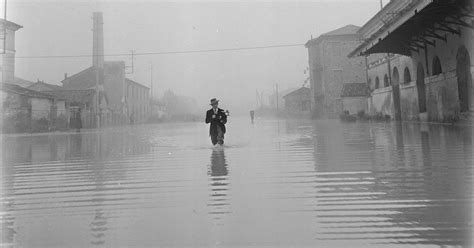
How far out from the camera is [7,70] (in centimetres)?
3716

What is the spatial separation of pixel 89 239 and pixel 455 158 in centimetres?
593

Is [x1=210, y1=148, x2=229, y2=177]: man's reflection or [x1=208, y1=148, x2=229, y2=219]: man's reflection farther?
[x1=210, y1=148, x2=229, y2=177]: man's reflection

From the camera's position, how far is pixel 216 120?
1055 centimetres

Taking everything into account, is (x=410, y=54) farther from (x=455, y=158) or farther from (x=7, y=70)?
(x=7, y=70)

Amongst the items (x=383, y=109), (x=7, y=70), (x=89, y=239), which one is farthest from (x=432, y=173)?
(x=7, y=70)

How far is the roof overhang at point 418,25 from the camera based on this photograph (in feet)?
42.4

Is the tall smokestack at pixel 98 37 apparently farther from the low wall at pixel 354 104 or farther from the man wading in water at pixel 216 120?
the man wading in water at pixel 216 120

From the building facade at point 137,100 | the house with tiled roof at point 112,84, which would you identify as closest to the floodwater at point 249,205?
the house with tiled roof at point 112,84

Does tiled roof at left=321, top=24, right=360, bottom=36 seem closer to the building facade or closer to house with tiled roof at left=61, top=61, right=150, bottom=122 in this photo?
house with tiled roof at left=61, top=61, right=150, bottom=122

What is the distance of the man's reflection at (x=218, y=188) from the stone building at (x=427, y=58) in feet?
31.8

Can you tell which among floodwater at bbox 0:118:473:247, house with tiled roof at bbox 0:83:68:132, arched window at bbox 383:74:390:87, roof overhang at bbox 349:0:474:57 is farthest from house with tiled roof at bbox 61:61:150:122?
floodwater at bbox 0:118:473:247

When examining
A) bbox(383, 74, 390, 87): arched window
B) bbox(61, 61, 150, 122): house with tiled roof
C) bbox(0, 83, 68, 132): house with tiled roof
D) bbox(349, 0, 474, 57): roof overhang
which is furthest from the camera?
bbox(61, 61, 150, 122): house with tiled roof

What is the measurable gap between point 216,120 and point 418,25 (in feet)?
35.5

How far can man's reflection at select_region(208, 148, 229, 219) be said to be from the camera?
3567 millimetres
